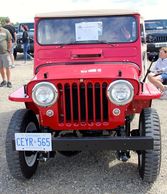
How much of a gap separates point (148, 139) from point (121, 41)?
1736mm

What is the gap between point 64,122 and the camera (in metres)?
4.04

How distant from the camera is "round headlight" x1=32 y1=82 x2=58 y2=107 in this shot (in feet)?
12.7

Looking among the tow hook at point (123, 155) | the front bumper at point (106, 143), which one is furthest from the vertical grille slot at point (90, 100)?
the tow hook at point (123, 155)

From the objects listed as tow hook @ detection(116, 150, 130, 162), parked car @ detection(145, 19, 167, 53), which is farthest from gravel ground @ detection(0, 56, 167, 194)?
parked car @ detection(145, 19, 167, 53)

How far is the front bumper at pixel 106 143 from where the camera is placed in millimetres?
3760

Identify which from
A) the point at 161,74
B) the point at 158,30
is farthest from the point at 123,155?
the point at 158,30

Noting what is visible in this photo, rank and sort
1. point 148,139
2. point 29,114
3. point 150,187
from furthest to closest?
point 29,114, point 150,187, point 148,139

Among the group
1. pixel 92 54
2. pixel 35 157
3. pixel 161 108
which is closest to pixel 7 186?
pixel 35 157

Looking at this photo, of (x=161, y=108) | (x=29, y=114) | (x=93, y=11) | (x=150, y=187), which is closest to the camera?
(x=150, y=187)

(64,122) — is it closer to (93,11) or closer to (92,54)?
(92,54)

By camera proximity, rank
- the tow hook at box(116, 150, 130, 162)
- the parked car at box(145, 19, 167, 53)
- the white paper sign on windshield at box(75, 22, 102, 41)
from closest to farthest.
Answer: the tow hook at box(116, 150, 130, 162)
the white paper sign on windshield at box(75, 22, 102, 41)
the parked car at box(145, 19, 167, 53)

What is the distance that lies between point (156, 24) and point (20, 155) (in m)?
14.3

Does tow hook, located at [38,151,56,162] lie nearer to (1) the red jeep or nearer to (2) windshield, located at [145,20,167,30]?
(1) the red jeep

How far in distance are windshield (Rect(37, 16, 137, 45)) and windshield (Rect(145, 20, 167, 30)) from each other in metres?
12.1
